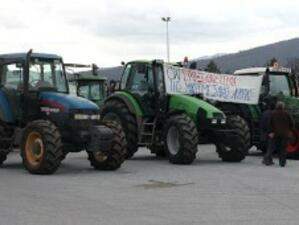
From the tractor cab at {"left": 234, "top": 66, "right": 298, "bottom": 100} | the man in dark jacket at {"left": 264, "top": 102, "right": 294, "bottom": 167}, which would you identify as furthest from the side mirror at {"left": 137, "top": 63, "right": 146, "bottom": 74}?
the tractor cab at {"left": 234, "top": 66, "right": 298, "bottom": 100}

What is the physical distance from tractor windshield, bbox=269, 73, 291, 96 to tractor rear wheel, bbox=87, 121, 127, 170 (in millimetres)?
6327

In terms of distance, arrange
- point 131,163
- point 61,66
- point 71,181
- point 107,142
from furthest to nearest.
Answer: point 131,163 < point 61,66 < point 107,142 < point 71,181

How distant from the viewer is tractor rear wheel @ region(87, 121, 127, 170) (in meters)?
15.1

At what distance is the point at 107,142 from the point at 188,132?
7.55 feet

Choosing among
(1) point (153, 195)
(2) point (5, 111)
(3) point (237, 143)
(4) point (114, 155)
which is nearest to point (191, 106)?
(3) point (237, 143)

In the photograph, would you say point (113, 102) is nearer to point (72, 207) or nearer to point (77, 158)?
point (77, 158)

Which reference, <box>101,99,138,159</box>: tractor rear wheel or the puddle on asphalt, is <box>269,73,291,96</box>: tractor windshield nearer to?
<box>101,99,138,159</box>: tractor rear wheel

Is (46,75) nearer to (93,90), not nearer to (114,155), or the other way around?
(114,155)

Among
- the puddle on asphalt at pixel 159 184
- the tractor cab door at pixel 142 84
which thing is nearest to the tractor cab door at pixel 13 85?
the tractor cab door at pixel 142 84

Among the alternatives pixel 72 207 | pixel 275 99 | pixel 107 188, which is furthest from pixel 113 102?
pixel 72 207

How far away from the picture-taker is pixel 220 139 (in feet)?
57.1

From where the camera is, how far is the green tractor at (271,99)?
737 inches

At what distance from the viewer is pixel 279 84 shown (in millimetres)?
20219

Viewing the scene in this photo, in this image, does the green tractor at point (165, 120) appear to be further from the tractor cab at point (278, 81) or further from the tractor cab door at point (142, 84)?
the tractor cab at point (278, 81)
